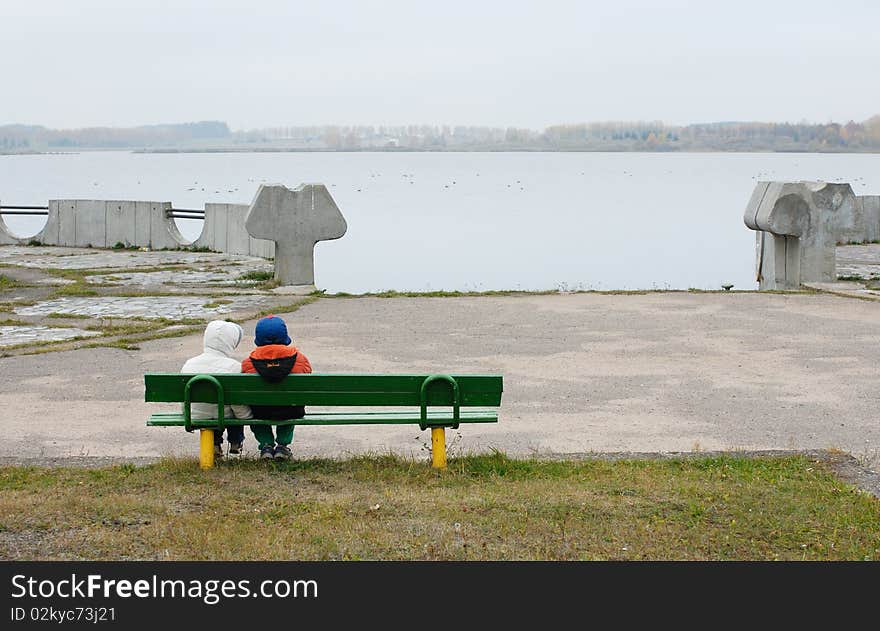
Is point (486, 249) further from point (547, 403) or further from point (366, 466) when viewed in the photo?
point (366, 466)

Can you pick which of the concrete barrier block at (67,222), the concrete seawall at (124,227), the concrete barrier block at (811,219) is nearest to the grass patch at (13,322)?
the concrete seawall at (124,227)

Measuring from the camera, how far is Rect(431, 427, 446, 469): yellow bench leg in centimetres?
700

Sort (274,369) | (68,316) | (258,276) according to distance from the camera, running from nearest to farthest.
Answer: (274,369)
(68,316)
(258,276)

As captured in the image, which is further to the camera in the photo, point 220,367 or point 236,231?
point 236,231

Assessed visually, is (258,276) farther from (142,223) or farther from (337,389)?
(337,389)

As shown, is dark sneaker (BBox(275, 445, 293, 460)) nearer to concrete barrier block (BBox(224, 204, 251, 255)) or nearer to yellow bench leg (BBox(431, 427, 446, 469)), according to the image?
yellow bench leg (BBox(431, 427, 446, 469))

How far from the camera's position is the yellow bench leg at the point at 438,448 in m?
7.00

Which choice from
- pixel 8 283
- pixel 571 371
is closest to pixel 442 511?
pixel 571 371

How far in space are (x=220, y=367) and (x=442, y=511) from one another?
1.91 metres

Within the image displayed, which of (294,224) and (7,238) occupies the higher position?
(294,224)

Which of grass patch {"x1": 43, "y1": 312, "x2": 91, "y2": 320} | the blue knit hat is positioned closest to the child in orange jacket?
the blue knit hat

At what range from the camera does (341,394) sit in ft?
22.8

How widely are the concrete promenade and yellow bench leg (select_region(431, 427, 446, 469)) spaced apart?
624 mm

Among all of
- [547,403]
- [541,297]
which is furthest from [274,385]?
[541,297]
